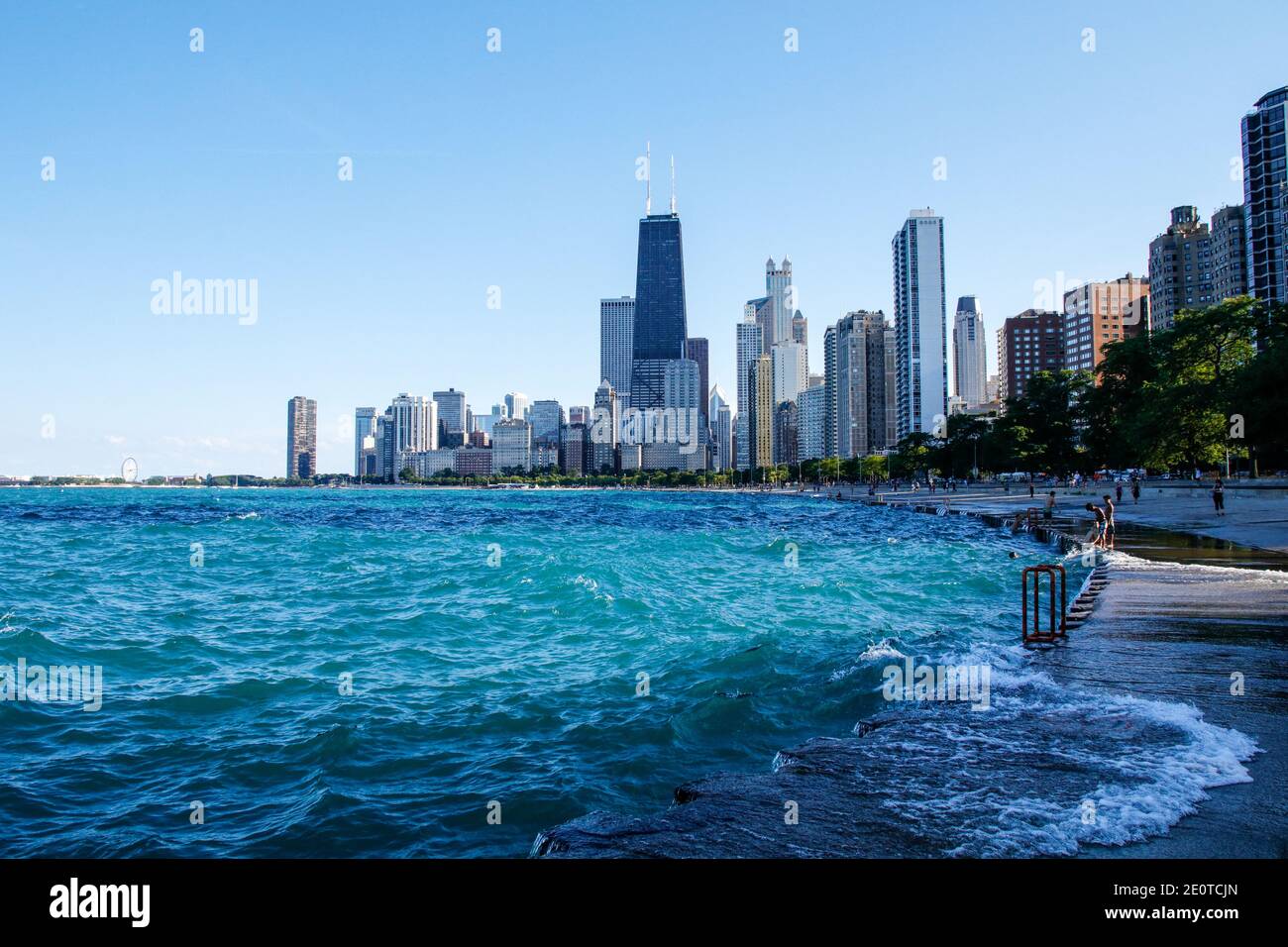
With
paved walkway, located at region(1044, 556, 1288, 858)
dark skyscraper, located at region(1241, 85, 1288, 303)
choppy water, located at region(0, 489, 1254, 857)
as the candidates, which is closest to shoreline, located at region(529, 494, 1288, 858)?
paved walkway, located at region(1044, 556, 1288, 858)

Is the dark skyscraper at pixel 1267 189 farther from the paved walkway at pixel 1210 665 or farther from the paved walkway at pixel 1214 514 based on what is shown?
the paved walkway at pixel 1210 665

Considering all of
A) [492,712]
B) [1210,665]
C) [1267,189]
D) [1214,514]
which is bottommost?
[492,712]

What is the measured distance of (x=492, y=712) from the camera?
37.5 ft

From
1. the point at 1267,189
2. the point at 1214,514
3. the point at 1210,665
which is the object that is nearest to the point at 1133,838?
the point at 1210,665

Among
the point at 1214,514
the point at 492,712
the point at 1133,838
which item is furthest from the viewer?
the point at 1214,514

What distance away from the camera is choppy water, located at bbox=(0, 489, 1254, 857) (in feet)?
23.6

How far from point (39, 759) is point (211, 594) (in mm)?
16074

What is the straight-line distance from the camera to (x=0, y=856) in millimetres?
7020

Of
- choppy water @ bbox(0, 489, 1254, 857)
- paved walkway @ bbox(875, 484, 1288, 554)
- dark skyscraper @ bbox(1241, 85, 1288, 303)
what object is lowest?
choppy water @ bbox(0, 489, 1254, 857)

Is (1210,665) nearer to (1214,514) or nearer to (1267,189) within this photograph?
(1214,514)

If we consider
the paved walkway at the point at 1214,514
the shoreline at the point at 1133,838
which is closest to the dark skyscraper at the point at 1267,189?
the paved walkway at the point at 1214,514

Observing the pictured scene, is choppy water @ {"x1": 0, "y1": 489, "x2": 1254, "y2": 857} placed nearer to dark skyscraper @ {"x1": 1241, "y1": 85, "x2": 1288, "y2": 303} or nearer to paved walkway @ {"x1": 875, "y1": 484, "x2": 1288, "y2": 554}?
paved walkway @ {"x1": 875, "y1": 484, "x2": 1288, "y2": 554}

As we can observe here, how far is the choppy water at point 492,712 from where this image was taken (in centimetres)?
719

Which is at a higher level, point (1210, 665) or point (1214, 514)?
point (1214, 514)
